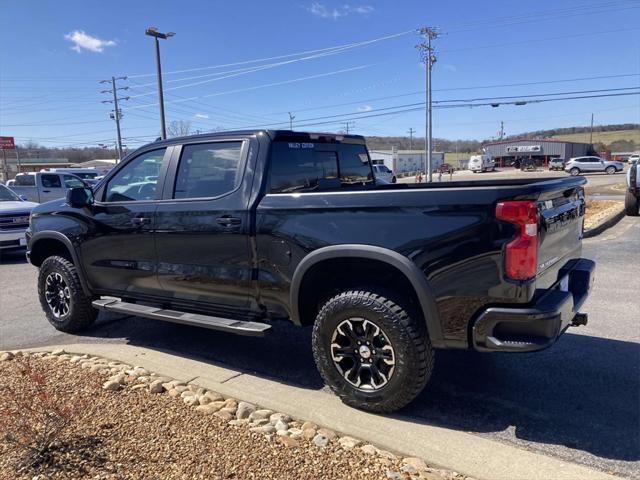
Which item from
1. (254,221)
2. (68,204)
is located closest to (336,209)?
(254,221)

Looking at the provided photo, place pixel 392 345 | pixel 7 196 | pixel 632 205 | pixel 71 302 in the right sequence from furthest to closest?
pixel 632 205
pixel 7 196
pixel 71 302
pixel 392 345

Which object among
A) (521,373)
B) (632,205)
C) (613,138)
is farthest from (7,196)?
(613,138)

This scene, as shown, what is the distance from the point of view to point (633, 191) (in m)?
13.1

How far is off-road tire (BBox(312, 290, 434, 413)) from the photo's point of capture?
10.5 feet

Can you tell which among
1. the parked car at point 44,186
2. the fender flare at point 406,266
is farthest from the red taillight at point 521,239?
the parked car at point 44,186

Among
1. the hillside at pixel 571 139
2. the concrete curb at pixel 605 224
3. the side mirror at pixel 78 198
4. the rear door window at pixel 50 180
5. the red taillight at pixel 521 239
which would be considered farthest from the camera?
→ the hillside at pixel 571 139

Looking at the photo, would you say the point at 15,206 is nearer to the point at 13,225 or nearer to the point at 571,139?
the point at 13,225

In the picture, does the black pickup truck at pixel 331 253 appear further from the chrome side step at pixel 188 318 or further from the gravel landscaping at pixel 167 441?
the gravel landscaping at pixel 167 441

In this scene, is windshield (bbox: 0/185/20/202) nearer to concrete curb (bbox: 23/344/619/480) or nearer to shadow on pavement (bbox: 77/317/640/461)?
shadow on pavement (bbox: 77/317/640/461)

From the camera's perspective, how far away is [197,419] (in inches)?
128

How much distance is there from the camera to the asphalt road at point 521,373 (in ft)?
10.2

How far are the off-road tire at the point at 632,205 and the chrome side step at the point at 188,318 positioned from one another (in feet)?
42.2

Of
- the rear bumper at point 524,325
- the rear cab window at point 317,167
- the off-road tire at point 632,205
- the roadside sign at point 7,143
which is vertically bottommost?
the off-road tire at point 632,205

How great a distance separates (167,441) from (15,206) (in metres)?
9.64
